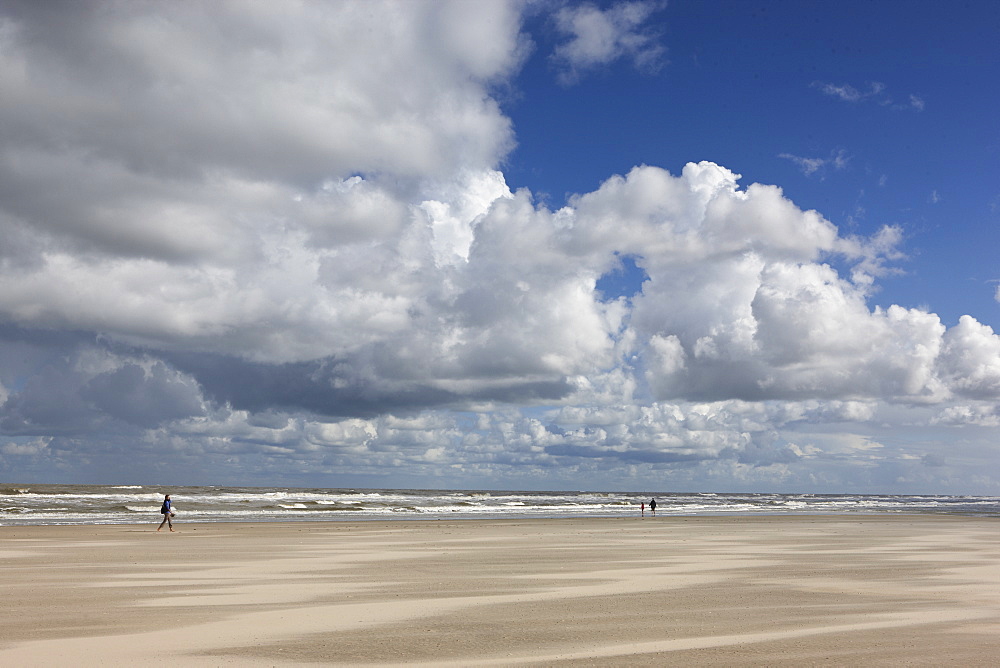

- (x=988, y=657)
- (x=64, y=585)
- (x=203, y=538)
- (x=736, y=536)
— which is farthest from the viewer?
(x=736, y=536)

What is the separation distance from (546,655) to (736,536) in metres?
30.8

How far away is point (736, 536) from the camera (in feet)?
126

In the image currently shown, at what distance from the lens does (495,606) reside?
580 inches

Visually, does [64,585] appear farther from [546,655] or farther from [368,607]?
[546,655]

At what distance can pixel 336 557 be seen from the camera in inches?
1011

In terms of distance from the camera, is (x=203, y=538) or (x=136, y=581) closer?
(x=136, y=581)

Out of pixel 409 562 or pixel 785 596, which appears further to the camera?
pixel 409 562

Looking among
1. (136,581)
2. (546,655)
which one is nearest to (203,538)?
(136,581)

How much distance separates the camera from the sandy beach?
34.6 feet

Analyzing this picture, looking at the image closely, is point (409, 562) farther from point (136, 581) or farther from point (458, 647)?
point (458, 647)

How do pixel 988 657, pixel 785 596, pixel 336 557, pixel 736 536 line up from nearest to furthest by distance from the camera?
Answer: pixel 988 657, pixel 785 596, pixel 336 557, pixel 736 536

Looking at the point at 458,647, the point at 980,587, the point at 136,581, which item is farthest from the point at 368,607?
the point at 980,587

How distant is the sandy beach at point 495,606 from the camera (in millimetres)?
10547

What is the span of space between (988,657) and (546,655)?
6.09m
